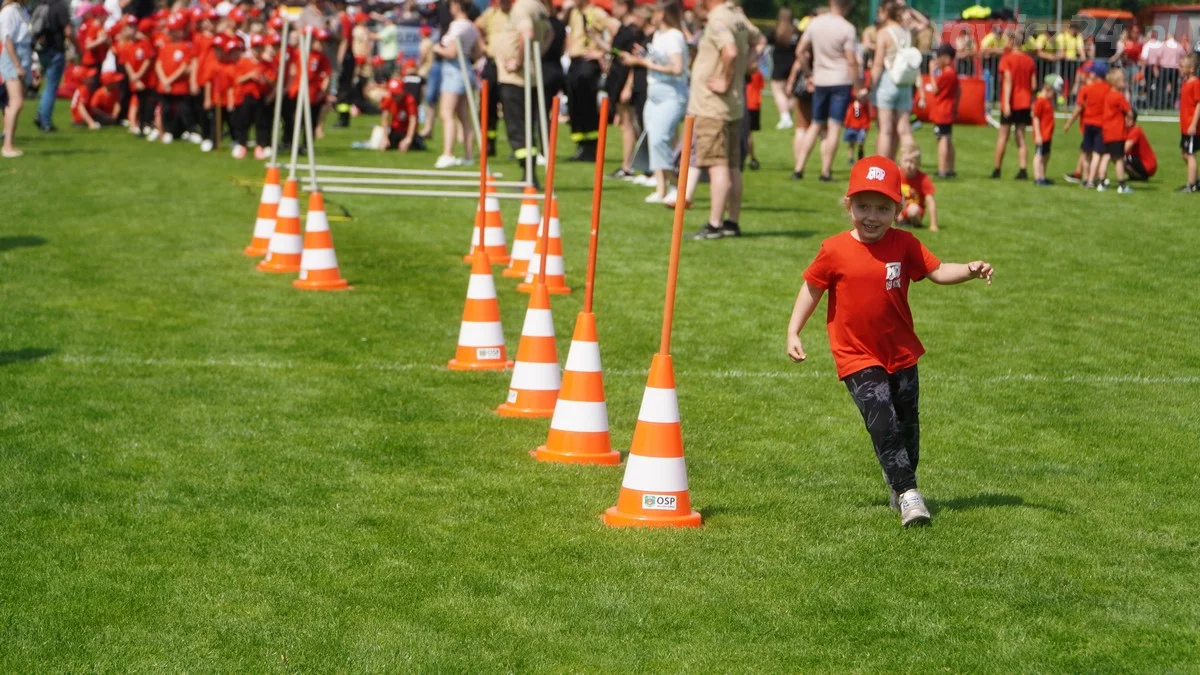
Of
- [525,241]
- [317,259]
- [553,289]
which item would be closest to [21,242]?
[317,259]

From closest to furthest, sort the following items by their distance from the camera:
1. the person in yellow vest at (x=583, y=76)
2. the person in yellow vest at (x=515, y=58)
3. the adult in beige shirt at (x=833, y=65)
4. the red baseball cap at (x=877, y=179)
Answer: the red baseball cap at (x=877, y=179) → the person in yellow vest at (x=515, y=58) → the adult in beige shirt at (x=833, y=65) → the person in yellow vest at (x=583, y=76)

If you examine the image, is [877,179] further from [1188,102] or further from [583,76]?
[583,76]

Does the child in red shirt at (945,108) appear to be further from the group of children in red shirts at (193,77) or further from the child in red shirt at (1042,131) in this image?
the group of children in red shirts at (193,77)

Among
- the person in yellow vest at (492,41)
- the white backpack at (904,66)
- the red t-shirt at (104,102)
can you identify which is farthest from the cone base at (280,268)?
→ the red t-shirt at (104,102)

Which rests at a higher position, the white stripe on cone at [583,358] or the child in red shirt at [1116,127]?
the child in red shirt at [1116,127]

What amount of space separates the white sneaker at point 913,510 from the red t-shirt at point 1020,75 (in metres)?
16.7

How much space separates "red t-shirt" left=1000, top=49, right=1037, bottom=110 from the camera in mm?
22297

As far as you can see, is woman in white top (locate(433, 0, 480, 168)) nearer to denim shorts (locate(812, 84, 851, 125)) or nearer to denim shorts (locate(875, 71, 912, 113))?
denim shorts (locate(812, 84, 851, 125))

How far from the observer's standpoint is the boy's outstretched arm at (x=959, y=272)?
6363 mm

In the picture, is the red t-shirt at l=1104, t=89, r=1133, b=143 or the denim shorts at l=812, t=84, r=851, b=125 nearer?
the denim shorts at l=812, t=84, r=851, b=125

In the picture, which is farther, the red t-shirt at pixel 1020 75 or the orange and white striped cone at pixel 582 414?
the red t-shirt at pixel 1020 75

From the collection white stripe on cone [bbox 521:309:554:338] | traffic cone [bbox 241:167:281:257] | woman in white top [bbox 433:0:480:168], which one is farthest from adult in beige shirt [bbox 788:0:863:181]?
white stripe on cone [bbox 521:309:554:338]

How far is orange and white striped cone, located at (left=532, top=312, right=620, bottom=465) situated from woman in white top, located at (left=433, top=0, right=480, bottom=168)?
44.8 feet

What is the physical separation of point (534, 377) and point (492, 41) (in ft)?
39.4
